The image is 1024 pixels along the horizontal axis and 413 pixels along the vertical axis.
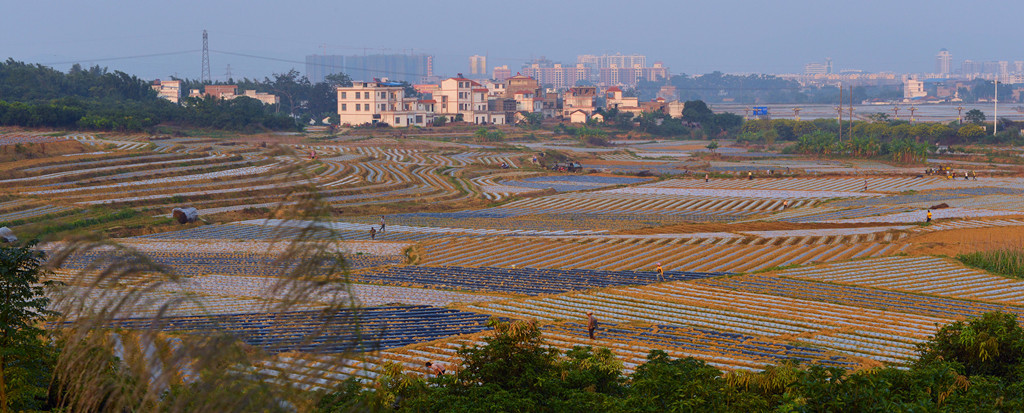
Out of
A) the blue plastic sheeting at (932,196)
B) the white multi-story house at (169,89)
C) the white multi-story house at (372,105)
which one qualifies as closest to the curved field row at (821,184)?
the blue plastic sheeting at (932,196)

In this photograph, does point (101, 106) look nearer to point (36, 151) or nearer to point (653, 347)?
point (36, 151)

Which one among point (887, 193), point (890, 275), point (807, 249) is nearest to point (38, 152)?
point (807, 249)

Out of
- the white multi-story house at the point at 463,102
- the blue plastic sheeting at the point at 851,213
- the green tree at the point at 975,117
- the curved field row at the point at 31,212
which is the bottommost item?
the blue plastic sheeting at the point at 851,213

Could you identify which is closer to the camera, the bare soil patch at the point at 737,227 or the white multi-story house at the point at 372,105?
the bare soil patch at the point at 737,227

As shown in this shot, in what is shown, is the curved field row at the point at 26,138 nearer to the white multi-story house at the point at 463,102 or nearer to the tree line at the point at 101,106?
the tree line at the point at 101,106

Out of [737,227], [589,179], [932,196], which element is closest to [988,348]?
[737,227]

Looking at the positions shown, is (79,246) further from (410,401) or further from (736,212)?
(736,212)
